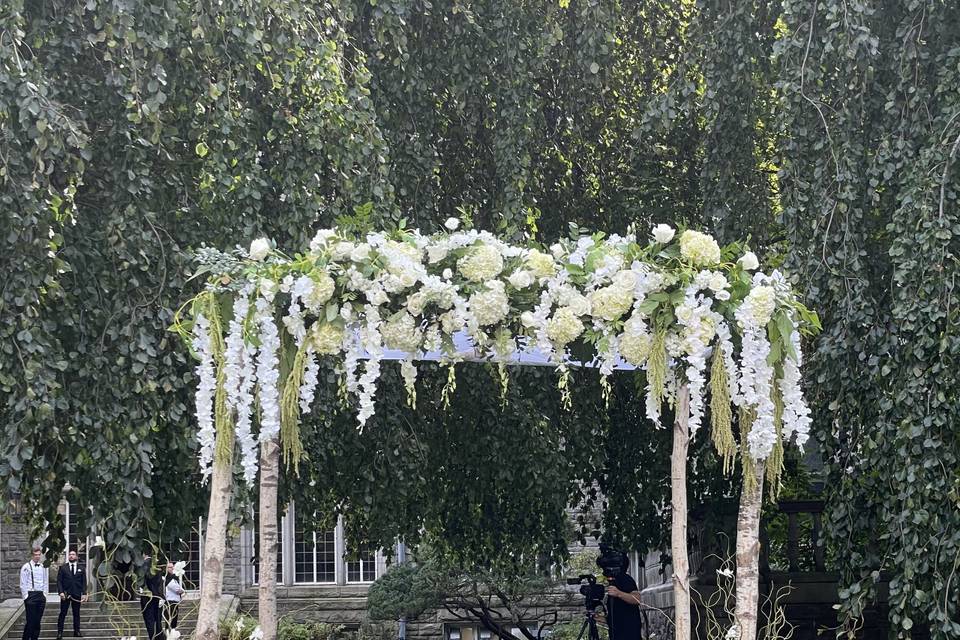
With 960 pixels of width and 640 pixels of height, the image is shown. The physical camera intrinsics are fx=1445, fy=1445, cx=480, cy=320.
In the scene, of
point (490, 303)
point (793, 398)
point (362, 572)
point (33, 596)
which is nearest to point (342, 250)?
point (490, 303)

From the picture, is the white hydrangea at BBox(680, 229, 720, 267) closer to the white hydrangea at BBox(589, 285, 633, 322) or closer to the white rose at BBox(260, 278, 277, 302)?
the white hydrangea at BBox(589, 285, 633, 322)

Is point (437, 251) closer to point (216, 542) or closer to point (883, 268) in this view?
point (216, 542)

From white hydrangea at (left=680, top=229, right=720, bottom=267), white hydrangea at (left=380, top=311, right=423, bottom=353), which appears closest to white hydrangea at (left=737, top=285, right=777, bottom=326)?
white hydrangea at (left=680, top=229, right=720, bottom=267)

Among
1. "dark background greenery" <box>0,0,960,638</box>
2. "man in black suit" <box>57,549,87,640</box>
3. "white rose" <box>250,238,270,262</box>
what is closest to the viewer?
"white rose" <box>250,238,270,262</box>

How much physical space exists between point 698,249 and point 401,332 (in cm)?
141

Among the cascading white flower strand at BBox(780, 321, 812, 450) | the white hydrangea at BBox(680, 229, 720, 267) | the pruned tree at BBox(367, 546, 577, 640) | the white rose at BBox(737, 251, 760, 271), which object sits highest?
the white hydrangea at BBox(680, 229, 720, 267)

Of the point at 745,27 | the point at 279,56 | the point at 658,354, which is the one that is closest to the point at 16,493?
the point at 279,56

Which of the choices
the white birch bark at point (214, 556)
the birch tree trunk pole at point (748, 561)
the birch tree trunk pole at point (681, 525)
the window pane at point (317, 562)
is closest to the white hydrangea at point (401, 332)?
the white birch bark at point (214, 556)

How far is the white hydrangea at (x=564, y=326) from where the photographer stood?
6.58 meters

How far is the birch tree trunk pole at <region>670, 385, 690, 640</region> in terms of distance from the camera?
6.75 m

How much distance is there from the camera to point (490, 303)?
655 cm

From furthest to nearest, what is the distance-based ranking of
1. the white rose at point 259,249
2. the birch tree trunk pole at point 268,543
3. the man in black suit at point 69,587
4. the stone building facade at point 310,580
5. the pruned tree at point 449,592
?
the stone building facade at point 310,580, the pruned tree at point 449,592, the man in black suit at point 69,587, the birch tree trunk pole at point 268,543, the white rose at point 259,249

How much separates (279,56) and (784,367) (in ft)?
12.7

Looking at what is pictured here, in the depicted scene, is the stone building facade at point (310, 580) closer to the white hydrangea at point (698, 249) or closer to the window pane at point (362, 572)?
the window pane at point (362, 572)
